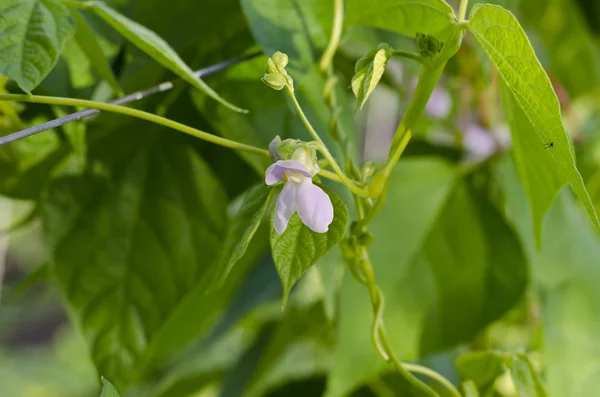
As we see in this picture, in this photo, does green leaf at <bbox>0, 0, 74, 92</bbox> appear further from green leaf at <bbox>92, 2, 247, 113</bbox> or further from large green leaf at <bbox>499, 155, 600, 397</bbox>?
large green leaf at <bbox>499, 155, 600, 397</bbox>

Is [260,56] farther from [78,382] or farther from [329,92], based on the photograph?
[78,382]

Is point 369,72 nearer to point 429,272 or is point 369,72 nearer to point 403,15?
point 403,15

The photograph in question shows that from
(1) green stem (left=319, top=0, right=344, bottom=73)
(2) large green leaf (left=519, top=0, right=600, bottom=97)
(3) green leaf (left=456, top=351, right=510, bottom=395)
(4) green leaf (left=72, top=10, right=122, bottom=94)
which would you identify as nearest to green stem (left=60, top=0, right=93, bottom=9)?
(4) green leaf (left=72, top=10, right=122, bottom=94)

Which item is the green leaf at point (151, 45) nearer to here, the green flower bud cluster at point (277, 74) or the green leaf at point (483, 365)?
the green flower bud cluster at point (277, 74)

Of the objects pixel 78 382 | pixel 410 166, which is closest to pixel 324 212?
pixel 410 166

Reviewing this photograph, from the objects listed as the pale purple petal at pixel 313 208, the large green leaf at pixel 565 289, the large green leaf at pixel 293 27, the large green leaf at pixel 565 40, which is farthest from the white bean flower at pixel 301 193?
the large green leaf at pixel 565 40
